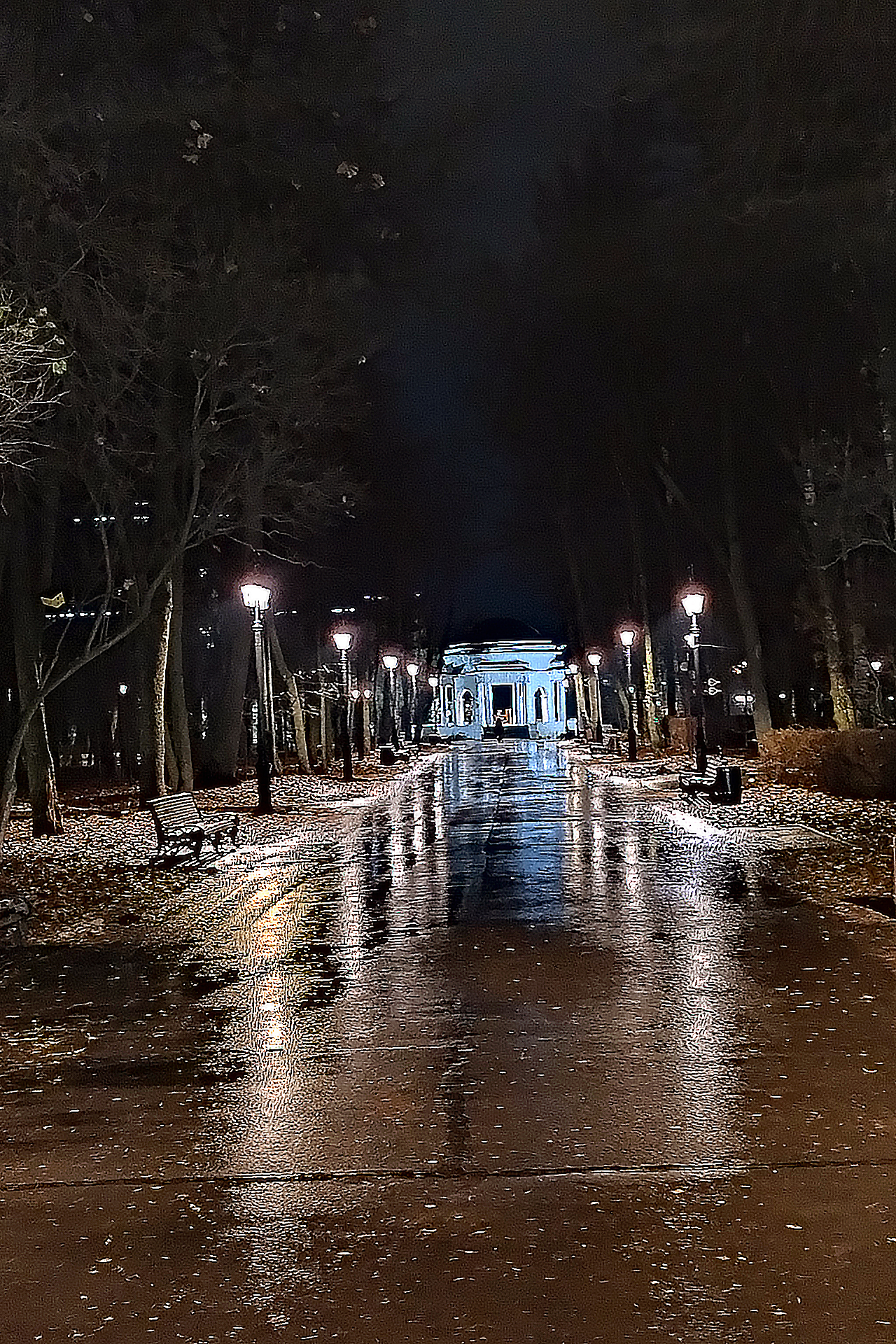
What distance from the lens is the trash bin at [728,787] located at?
2753 cm

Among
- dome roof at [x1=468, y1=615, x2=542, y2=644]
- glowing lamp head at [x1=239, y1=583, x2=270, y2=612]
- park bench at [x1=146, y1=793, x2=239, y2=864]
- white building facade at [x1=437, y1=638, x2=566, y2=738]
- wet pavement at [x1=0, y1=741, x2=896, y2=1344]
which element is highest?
dome roof at [x1=468, y1=615, x2=542, y2=644]

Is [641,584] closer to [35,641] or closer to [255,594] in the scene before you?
[255,594]

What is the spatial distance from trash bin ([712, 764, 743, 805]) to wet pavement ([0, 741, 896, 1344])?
14257 mm

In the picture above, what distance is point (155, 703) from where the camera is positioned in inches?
1177

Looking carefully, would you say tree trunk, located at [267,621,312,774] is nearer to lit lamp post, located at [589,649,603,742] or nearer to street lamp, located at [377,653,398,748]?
street lamp, located at [377,653,398,748]

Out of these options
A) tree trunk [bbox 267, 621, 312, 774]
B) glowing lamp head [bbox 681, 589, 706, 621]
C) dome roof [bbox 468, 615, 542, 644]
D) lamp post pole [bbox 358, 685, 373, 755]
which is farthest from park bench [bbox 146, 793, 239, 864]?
dome roof [bbox 468, 615, 542, 644]

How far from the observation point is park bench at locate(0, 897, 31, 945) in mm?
12984

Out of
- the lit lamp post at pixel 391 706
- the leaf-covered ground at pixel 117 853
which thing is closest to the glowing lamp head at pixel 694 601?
the leaf-covered ground at pixel 117 853

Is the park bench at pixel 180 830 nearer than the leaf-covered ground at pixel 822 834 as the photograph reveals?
No

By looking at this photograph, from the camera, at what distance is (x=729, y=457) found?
135ft

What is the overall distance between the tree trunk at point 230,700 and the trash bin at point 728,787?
A: 1525cm

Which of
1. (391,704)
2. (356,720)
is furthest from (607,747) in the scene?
(356,720)

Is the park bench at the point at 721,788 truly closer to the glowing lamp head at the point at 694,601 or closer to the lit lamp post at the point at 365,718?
the glowing lamp head at the point at 694,601

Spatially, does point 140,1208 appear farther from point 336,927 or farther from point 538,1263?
point 336,927
